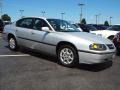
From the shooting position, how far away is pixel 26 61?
884cm

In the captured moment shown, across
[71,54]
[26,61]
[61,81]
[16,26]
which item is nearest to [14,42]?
[16,26]

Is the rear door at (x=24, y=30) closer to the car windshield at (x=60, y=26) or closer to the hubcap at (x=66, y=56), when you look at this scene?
the car windshield at (x=60, y=26)

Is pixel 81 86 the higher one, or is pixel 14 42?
pixel 14 42

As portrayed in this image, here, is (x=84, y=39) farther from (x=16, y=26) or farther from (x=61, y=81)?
(x=16, y=26)

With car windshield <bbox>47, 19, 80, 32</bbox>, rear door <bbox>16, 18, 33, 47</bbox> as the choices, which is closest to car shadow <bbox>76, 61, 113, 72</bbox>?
car windshield <bbox>47, 19, 80, 32</bbox>

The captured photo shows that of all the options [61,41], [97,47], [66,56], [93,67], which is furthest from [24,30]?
[97,47]

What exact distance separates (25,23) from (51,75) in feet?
12.3

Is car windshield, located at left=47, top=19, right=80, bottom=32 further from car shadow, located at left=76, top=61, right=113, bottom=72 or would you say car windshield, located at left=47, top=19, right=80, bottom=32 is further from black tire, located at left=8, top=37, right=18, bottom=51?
black tire, located at left=8, top=37, right=18, bottom=51

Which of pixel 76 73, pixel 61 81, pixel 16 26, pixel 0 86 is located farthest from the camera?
pixel 16 26

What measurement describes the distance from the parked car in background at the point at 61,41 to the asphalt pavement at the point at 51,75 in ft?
1.24

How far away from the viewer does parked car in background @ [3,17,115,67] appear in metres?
7.73

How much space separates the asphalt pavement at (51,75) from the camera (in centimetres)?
595

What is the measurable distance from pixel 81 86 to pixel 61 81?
1.95 ft

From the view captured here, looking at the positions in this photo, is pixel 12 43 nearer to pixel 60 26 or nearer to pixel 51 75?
pixel 60 26
